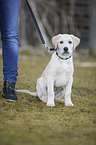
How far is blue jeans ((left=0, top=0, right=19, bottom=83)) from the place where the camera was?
2.35 metres

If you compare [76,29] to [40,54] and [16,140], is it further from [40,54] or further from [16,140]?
[16,140]

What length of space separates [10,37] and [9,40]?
0.03 metres

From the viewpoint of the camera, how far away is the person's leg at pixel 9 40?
2.34m

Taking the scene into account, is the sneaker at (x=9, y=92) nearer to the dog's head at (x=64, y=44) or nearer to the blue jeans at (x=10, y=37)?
the blue jeans at (x=10, y=37)

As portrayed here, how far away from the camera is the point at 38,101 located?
99.1 inches

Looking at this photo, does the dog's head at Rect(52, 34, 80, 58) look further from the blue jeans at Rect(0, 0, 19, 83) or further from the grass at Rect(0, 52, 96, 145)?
the grass at Rect(0, 52, 96, 145)

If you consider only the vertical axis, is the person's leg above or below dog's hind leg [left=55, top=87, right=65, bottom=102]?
above

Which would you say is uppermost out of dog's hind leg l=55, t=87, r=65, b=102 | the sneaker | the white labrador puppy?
the white labrador puppy

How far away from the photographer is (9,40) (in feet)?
7.86

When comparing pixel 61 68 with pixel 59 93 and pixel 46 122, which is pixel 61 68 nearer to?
pixel 59 93

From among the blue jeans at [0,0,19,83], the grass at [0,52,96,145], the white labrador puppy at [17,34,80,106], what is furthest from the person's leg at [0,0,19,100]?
the white labrador puppy at [17,34,80,106]

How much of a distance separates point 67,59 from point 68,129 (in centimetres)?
92

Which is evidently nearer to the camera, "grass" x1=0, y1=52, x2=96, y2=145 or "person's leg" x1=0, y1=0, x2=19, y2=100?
"grass" x1=0, y1=52, x2=96, y2=145

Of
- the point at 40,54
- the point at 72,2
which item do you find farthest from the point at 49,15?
the point at 40,54
